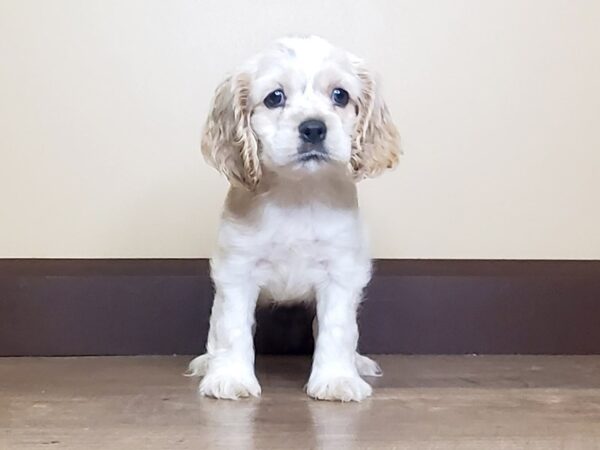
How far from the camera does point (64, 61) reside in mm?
2727

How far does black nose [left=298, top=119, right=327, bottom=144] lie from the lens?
2061 mm

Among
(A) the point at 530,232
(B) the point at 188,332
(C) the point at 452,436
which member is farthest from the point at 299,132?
(A) the point at 530,232

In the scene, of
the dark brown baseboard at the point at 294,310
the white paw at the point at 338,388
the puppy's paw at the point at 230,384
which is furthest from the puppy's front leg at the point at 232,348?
the dark brown baseboard at the point at 294,310

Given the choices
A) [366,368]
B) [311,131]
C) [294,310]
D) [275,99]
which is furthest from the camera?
[294,310]

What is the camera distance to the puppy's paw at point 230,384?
2199 millimetres

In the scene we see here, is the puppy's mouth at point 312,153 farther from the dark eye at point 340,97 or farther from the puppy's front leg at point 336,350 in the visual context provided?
the puppy's front leg at point 336,350

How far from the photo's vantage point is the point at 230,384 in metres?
2.21

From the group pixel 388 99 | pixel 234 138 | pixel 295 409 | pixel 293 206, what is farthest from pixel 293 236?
pixel 388 99

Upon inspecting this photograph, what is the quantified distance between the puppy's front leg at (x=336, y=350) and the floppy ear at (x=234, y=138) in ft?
1.04

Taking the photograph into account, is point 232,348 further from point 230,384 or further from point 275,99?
point 275,99

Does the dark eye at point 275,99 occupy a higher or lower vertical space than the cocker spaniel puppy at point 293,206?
higher

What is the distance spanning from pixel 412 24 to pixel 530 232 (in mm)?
660

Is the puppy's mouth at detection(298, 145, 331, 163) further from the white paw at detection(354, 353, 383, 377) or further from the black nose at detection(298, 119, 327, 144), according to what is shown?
the white paw at detection(354, 353, 383, 377)

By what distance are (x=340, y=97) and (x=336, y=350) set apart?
546mm
